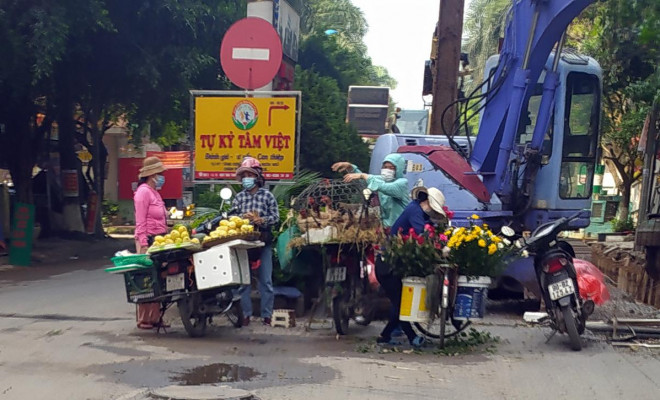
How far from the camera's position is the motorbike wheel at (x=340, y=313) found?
8.41 metres

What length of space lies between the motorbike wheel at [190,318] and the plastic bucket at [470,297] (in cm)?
257

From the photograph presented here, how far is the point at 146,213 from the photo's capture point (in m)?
9.09

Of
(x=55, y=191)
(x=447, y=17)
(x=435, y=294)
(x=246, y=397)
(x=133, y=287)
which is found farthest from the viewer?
(x=55, y=191)

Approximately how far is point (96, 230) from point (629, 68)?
14803mm

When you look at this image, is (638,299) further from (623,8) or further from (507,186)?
(623,8)

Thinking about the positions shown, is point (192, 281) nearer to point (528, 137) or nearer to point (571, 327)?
point (571, 327)

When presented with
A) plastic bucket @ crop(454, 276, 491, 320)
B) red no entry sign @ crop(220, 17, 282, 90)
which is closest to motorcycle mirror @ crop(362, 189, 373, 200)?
plastic bucket @ crop(454, 276, 491, 320)

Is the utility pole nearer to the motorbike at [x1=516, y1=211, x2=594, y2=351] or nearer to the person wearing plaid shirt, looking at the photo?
the person wearing plaid shirt

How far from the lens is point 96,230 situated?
78.3 feet

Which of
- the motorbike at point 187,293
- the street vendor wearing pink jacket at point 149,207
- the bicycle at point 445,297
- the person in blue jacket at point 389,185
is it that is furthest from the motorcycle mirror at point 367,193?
the street vendor wearing pink jacket at point 149,207

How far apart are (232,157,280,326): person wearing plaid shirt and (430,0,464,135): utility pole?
7466mm

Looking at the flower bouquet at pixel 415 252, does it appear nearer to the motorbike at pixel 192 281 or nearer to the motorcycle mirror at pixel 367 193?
the motorcycle mirror at pixel 367 193

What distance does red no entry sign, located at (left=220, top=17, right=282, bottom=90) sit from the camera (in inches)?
406

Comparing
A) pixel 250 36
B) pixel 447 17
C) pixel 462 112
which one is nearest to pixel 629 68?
pixel 447 17
